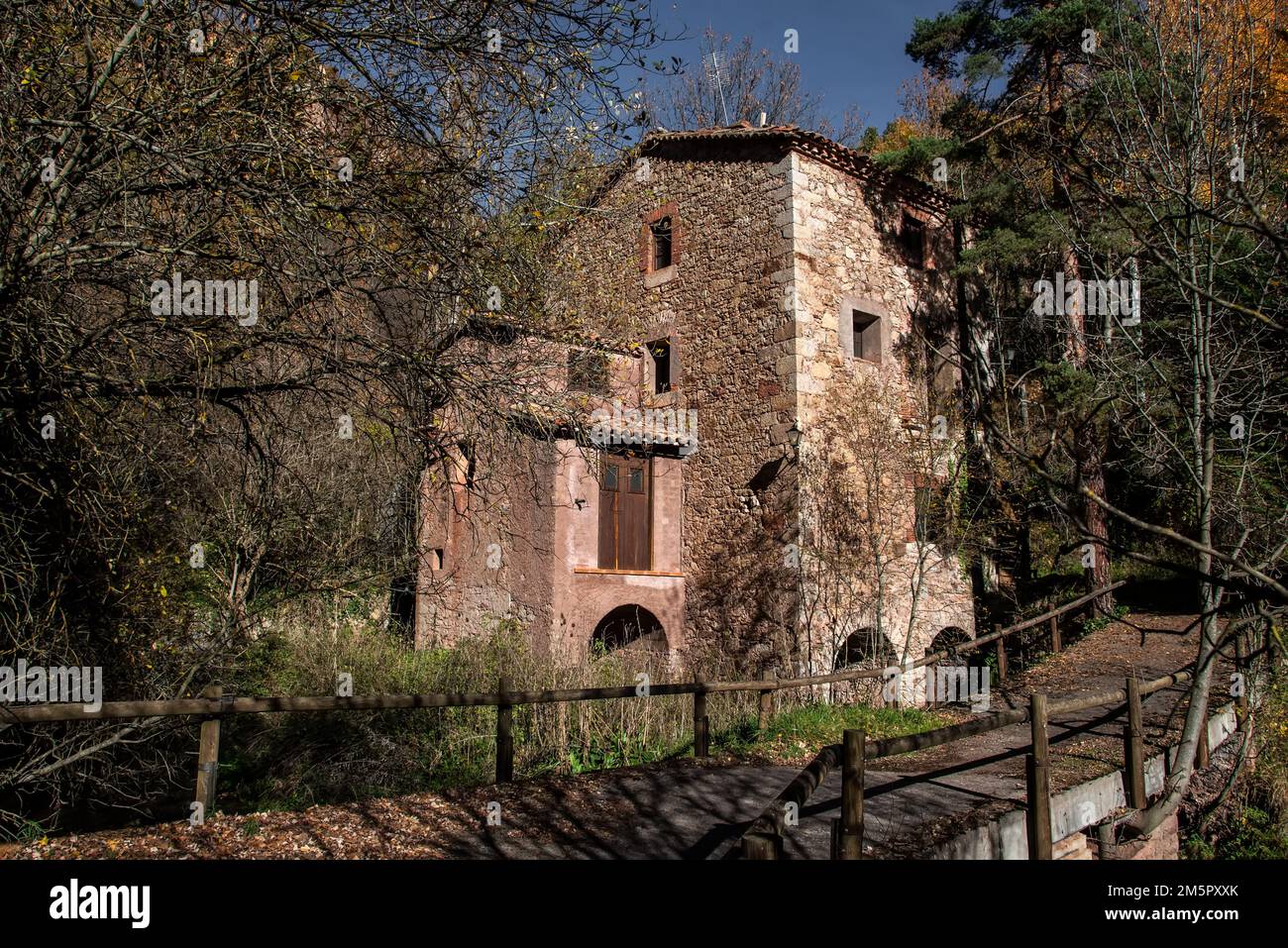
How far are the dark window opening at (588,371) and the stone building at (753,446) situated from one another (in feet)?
0.58

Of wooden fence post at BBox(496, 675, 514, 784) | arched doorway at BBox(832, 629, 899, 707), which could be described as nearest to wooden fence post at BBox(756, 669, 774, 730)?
arched doorway at BBox(832, 629, 899, 707)

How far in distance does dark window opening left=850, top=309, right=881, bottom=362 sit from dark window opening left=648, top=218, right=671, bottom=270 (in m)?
3.75

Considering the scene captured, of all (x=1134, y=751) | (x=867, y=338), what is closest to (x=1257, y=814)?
(x=1134, y=751)

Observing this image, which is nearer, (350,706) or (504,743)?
(350,706)

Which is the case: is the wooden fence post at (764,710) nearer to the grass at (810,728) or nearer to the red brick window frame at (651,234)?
the grass at (810,728)

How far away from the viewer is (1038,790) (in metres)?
5.12

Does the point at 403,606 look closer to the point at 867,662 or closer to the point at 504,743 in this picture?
the point at 867,662

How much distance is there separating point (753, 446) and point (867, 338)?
10.1 ft

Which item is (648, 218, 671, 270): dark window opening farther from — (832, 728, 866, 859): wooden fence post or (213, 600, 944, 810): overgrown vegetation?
(832, 728, 866, 859): wooden fence post

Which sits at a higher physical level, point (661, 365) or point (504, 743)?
point (661, 365)

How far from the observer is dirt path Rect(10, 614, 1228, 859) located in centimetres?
512
